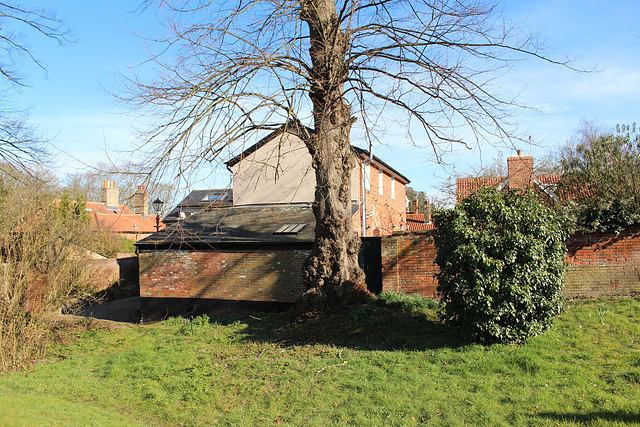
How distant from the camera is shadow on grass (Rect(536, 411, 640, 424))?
450cm

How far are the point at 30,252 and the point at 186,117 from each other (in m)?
4.69

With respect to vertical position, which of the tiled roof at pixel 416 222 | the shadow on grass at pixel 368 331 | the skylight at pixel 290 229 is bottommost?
the shadow on grass at pixel 368 331

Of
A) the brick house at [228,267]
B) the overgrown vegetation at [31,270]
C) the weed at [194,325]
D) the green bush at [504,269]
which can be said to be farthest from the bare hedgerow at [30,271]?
the green bush at [504,269]

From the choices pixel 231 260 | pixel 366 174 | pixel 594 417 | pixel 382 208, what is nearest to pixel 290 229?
pixel 231 260

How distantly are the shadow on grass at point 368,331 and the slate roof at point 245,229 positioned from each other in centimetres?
332

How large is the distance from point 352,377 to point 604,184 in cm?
937

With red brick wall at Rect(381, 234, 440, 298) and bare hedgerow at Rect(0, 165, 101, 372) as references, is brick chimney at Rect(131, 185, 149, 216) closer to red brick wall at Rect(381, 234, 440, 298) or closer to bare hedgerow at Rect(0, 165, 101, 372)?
bare hedgerow at Rect(0, 165, 101, 372)

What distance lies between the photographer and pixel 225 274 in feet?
42.8

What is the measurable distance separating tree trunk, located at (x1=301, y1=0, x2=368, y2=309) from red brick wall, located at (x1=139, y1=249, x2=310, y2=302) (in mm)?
2548

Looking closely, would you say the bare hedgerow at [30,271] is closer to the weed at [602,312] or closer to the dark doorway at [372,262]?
the dark doorway at [372,262]

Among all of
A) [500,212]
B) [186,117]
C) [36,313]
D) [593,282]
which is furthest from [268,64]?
[593,282]

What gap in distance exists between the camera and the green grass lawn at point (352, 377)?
16.9 ft

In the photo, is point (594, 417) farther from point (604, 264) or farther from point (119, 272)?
point (119, 272)

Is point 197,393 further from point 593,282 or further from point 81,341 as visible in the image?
point 593,282
